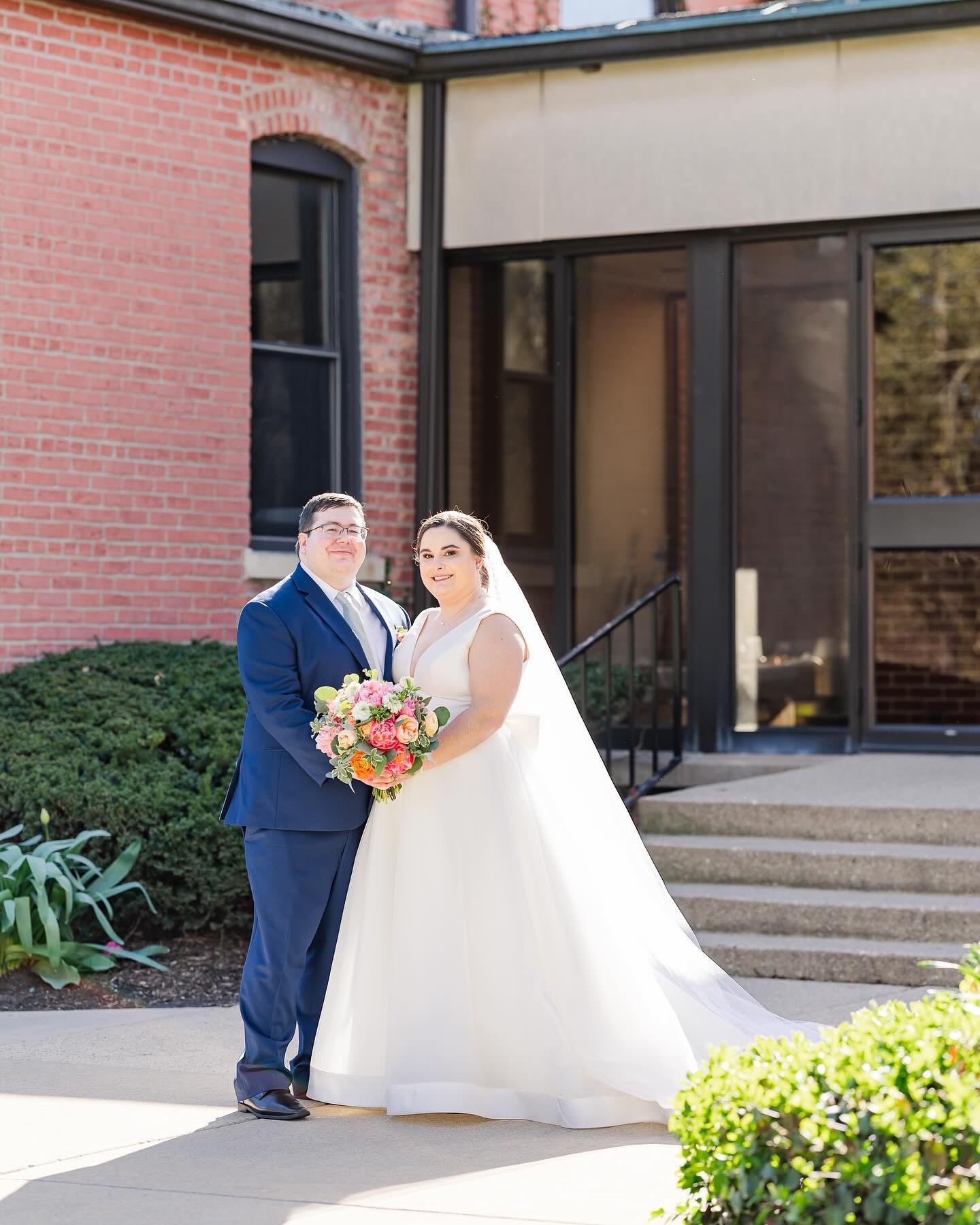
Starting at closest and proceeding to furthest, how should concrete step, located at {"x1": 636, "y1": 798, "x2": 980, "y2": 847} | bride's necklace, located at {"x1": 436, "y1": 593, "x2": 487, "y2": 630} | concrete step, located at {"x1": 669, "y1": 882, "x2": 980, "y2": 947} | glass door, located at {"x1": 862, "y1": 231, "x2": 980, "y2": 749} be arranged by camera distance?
1. bride's necklace, located at {"x1": 436, "y1": 593, "x2": 487, "y2": 630}
2. concrete step, located at {"x1": 669, "y1": 882, "x2": 980, "y2": 947}
3. concrete step, located at {"x1": 636, "y1": 798, "x2": 980, "y2": 847}
4. glass door, located at {"x1": 862, "y1": 231, "x2": 980, "y2": 749}

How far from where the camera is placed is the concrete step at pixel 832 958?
746cm

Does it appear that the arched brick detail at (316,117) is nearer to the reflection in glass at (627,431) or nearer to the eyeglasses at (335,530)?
the reflection in glass at (627,431)

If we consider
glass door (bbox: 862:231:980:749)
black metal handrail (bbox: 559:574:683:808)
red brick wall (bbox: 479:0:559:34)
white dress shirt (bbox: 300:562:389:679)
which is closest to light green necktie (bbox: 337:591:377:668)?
white dress shirt (bbox: 300:562:389:679)

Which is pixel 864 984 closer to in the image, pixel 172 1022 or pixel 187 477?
pixel 172 1022

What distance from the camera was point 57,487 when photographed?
9547 millimetres

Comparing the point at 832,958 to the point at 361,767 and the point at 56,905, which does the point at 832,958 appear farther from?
the point at 56,905

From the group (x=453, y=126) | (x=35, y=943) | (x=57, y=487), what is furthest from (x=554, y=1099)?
(x=453, y=126)

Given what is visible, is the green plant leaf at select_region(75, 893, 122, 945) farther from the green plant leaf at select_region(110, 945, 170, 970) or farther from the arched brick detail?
the arched brick detail

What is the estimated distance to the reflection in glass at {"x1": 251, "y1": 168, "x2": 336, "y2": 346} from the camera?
10625mm

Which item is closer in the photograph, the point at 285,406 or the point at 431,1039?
the point at 431,1039

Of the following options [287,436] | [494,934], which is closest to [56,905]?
[494,934]

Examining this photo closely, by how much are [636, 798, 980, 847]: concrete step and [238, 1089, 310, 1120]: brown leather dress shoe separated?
3.64 m

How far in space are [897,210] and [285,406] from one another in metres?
3.64

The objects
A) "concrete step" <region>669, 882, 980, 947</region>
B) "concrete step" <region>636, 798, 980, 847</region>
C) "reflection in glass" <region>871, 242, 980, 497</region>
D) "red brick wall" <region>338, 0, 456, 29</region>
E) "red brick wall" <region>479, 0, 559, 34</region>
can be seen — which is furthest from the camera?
"red brick wall" <region>479, 0, 559, 34</region>
